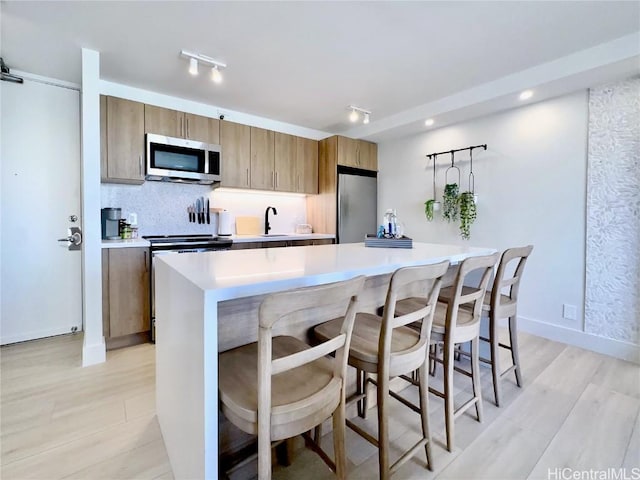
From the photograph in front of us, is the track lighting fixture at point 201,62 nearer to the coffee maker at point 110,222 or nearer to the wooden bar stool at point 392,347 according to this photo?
the coffee maker at point 110,222

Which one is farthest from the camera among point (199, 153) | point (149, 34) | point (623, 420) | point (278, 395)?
point (199, 153)

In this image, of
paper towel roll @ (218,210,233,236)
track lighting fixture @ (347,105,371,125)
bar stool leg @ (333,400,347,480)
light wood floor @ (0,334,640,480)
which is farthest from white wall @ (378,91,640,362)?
bar stool leg @ (333,400,347,480)

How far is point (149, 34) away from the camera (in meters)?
2.16

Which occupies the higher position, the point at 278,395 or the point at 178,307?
the point at 178,307

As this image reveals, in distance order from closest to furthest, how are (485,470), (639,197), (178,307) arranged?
1. (178,307)
2. (485,470)
3. (639,197)

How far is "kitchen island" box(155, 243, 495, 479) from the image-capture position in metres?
0.93

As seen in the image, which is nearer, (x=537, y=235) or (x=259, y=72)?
(x=259, y=72)

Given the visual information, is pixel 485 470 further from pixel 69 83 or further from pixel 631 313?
pixel 69 83

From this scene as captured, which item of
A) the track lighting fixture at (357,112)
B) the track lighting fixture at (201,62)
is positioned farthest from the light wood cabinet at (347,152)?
the track lighting fixture at (201,62)

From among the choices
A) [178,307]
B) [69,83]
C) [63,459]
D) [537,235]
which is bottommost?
[63,459]

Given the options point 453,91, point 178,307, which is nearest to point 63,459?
point 178,307

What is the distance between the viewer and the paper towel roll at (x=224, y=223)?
3.68m

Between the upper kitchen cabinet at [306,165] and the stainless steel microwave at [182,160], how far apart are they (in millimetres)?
1095

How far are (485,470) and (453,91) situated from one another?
3.17 m
